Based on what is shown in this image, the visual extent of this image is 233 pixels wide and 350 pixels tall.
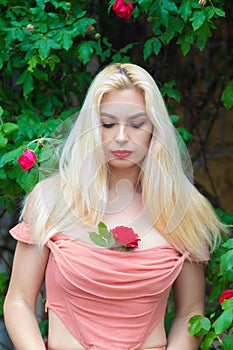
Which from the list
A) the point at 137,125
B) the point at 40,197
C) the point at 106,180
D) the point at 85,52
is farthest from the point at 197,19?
the point at 40,197

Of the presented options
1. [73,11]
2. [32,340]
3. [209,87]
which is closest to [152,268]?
[32,340]

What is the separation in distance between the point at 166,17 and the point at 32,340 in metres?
1.21

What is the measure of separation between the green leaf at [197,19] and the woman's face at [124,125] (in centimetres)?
46

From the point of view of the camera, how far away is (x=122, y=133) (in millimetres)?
2428

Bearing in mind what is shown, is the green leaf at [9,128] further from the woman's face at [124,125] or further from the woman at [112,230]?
the woman's face at [124,125]

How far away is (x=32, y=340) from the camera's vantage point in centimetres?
249

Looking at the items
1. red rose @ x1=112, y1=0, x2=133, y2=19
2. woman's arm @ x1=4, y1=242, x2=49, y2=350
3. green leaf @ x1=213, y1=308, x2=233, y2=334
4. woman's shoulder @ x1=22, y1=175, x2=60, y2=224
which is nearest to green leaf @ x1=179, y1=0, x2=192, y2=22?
red rose @ x1=112, y1=0, x2=133, y2=19

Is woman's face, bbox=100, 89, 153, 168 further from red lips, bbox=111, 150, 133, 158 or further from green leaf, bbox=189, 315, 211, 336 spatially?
green leaf, bbox=189, 315, 211, 336

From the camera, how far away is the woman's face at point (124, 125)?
2.44m

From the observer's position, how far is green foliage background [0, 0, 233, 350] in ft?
9.38

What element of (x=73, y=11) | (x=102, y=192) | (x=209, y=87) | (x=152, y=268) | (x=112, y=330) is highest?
(x=73, y=11)

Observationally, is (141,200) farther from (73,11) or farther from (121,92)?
(73,11)

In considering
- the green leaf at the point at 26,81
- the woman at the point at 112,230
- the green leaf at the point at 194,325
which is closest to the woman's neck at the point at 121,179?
the woman at the point at 112,230

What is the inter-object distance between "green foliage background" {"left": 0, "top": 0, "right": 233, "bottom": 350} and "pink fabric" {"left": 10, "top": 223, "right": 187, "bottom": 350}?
24 cm
